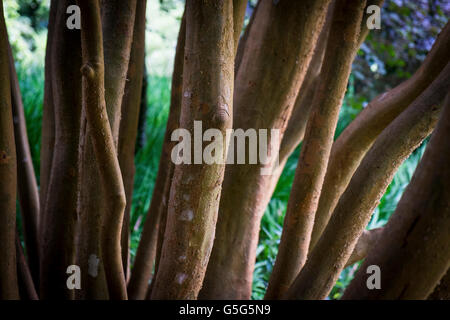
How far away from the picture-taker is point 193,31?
938 millimetres

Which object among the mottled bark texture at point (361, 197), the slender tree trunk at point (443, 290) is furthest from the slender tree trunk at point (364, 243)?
the slender tree trunk at point (443, 290)

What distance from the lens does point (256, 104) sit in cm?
129

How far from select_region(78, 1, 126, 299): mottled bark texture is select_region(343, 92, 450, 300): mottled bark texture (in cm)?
60

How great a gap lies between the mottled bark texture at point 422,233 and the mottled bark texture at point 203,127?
0.38 metres

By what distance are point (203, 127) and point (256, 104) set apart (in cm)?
42

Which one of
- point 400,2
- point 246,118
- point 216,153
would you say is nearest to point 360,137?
point 246,118

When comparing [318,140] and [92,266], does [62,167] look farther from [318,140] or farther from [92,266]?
[318,140]

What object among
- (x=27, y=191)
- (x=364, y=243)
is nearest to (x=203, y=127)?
(x=364, y=243)

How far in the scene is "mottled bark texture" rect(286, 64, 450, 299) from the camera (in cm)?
102

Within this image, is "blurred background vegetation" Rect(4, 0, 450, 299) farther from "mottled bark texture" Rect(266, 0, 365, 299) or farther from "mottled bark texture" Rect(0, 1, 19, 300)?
"mottled bark texture" Rect(0, 1, 19, 300)

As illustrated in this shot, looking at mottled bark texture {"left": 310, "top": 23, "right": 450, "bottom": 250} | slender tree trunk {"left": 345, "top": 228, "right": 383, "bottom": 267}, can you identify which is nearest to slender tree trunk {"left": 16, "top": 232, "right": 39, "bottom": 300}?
mottled bark texture {"left": 310, "top": 23, "right": 450, "bottom": 250}

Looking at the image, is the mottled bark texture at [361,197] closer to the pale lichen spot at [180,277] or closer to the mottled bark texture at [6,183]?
the pale lichen spot at [180,277]

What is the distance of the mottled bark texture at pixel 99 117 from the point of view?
92 centimetres

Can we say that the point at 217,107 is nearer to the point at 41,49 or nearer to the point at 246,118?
the point at 246,118
